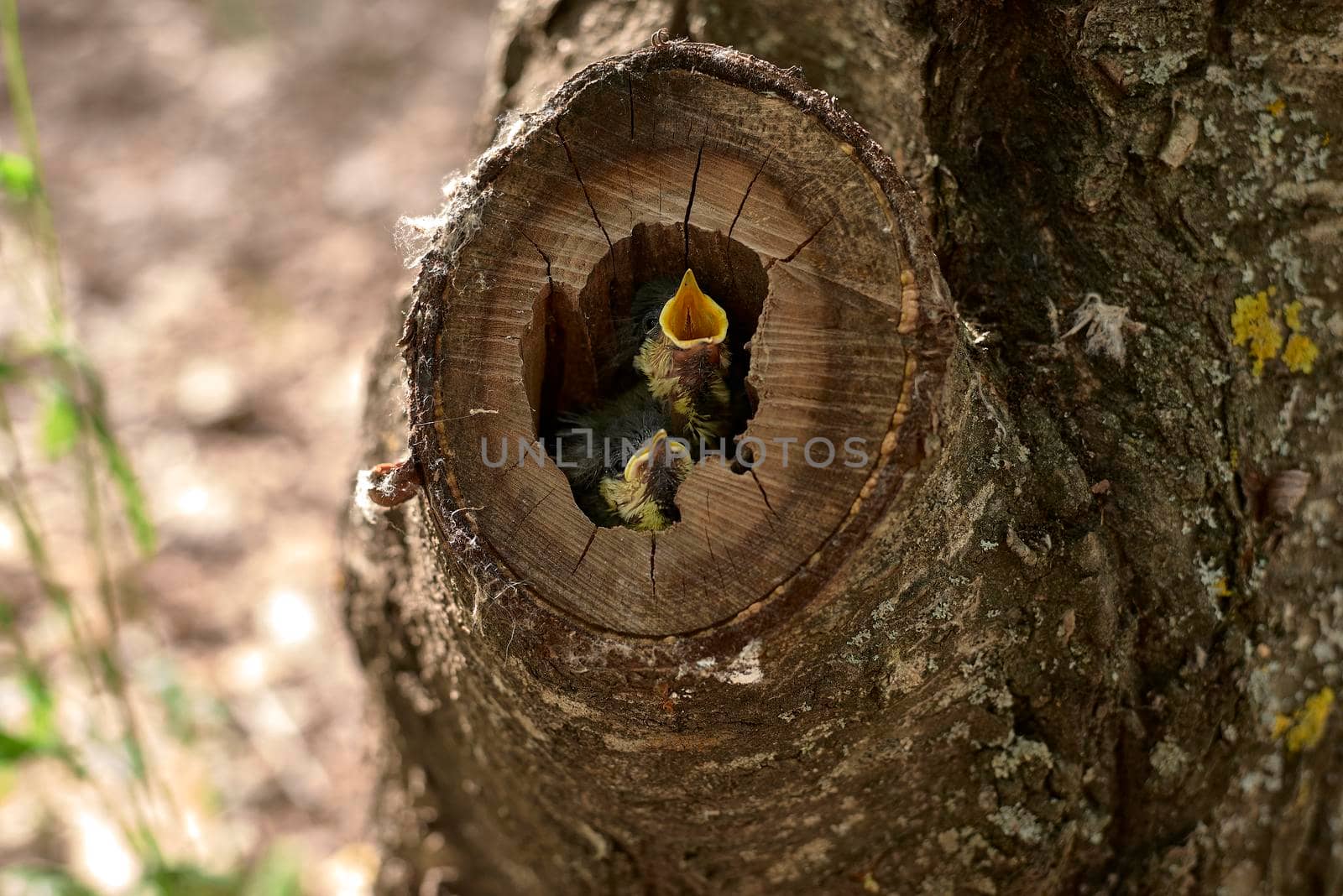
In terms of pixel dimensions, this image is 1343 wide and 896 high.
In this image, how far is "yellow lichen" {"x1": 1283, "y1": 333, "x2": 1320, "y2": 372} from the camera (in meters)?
1.56

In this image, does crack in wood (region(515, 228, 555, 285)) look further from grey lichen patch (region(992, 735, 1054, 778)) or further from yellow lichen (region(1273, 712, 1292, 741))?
yellow lichen (region(1273, 712, 1292, 741))

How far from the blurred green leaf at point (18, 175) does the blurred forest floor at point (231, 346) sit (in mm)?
414

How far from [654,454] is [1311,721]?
46.3 inches

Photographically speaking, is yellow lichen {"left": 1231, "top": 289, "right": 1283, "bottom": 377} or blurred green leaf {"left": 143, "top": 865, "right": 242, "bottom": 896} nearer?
yellow lichen {"left": 1231, "top": 289, "right": 1283, "bottom": 377}

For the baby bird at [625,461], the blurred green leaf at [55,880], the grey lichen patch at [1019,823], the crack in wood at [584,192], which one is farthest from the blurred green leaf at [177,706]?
the grey lichen patch at [1019,823]

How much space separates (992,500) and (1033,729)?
0.35m

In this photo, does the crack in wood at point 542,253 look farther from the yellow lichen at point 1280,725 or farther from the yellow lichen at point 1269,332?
the yellow lichen at point 1280,725

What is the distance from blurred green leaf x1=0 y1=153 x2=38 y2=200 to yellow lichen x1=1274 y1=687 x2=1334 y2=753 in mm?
2153

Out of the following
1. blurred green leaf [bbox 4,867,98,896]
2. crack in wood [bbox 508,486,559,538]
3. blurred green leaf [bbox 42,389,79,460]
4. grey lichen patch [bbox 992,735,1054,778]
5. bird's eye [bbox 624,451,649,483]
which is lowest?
blurred green leaf [bbox 4,867,98,896]

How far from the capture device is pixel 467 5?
5.44 m

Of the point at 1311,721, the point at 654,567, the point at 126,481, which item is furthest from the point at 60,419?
the point at 1311,721

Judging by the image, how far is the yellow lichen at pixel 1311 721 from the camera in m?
1.65

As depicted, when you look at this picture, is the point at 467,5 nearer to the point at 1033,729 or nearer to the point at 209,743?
the point at 209,743

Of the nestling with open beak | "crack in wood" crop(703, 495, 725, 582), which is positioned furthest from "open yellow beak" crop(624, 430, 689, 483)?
"crack in wood" crop(703, 495, 725, 582)
